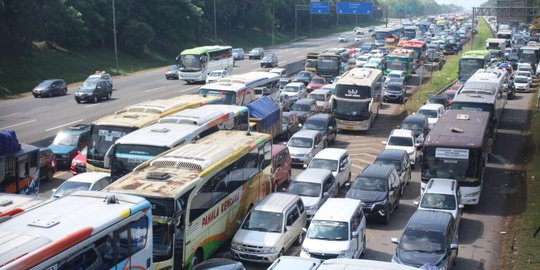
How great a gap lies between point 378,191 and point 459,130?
4.97 meters

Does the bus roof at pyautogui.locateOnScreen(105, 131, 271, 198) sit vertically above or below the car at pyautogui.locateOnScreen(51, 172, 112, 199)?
above

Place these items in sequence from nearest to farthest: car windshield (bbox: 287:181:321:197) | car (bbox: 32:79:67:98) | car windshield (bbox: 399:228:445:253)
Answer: car windshield (bbox: 399:228:445:253)
car windshield (bbox: 287:181:321:197)
car (bbox: 32:79:67:98)

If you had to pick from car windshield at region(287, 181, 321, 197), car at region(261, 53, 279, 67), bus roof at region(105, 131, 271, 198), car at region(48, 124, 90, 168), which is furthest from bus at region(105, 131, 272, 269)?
car at region(261, 53, 279, 67)

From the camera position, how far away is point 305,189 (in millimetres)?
23812

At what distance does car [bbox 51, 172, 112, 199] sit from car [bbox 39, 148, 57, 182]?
581 cm

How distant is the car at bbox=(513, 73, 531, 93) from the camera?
54500 millimetres

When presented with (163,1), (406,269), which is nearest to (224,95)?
(406,269)

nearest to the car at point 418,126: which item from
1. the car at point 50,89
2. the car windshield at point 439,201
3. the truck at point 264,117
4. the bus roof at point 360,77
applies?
the bus roof at point 360,77

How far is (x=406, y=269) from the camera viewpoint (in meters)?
14.1

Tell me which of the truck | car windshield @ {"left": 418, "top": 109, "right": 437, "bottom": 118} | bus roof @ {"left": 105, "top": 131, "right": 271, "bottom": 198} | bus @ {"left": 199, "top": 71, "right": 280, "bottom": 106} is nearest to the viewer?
bus roof @ {"left": 105, "top": 131, "right": 271, "bottom": 198}

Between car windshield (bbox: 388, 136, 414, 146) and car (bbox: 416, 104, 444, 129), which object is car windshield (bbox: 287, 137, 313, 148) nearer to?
car windshield (bbox: 388, 136, 414, 146)

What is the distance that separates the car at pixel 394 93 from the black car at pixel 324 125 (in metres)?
14.2

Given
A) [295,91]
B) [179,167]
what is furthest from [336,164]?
[295,91]

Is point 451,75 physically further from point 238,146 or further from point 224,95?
point 238,146
